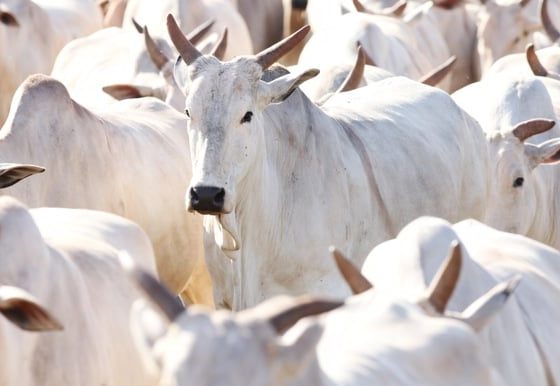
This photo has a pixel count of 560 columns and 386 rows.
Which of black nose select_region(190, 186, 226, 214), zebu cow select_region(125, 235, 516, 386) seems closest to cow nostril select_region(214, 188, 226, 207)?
black nose select_region(190, 186, 226, 214)

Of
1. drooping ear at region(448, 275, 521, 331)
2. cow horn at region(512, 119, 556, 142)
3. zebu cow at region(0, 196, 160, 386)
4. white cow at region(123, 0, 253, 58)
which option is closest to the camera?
drooping ear at region(448, 275, 521, 331)

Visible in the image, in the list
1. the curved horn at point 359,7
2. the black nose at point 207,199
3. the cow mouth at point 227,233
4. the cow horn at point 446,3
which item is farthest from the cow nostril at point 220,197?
the cow horn at point 446,3

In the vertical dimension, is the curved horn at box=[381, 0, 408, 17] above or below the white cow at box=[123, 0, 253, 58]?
below

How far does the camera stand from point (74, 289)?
5820mm

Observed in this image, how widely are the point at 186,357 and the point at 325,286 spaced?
138 inches

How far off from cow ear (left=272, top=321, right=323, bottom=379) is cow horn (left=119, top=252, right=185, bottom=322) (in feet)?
0.79

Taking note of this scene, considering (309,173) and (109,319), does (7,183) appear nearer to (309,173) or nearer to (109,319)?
(109,319)

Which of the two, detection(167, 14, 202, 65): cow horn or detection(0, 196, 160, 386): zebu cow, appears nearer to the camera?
detection(0, 196, 160, 386): zebu cow

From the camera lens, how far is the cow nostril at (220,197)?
681cm

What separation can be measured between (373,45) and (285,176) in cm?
459

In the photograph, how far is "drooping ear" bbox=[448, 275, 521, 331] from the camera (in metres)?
4.81

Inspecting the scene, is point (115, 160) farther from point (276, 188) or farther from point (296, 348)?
point (296, 348)

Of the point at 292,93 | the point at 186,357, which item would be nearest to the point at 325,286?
the point at 292,93

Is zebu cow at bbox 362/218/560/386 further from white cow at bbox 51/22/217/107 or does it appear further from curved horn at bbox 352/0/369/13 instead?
curved horn at bbox 352/0/369/13
